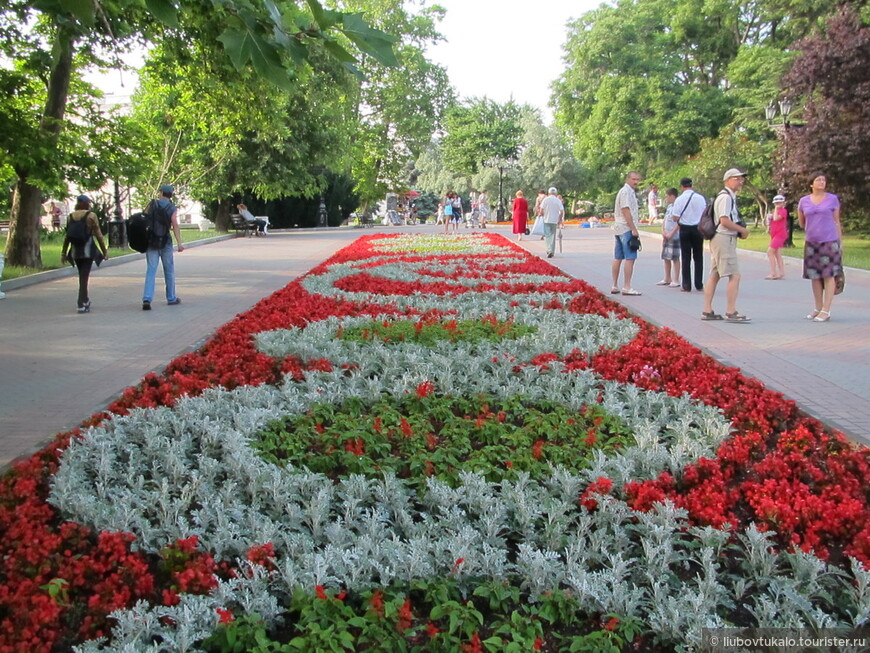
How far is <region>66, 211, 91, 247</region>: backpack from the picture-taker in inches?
451

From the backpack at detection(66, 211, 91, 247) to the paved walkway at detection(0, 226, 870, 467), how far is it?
1.02m

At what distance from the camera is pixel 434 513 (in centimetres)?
407

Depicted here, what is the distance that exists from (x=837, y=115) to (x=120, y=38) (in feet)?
54.4

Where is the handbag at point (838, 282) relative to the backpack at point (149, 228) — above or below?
below

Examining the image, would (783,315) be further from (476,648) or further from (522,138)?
(522,138)

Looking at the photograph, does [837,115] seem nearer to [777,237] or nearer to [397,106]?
[777,237]

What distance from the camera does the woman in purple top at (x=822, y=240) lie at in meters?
9.78

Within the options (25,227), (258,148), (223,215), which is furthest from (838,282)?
(223,215)

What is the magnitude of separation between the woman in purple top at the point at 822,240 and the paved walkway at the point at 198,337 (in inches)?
19.8

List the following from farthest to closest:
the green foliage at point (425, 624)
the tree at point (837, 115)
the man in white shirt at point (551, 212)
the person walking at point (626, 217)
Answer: the man in white shirt at point (551, 212) → the tree at point (837, 115) → the person walking at point (626, 217) → the green foliage at point (425, 624)

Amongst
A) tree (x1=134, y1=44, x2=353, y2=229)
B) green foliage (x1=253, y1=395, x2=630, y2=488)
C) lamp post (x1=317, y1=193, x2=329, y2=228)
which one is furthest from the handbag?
lamp post (x1=317, y1=193, x2=329, y2=228)

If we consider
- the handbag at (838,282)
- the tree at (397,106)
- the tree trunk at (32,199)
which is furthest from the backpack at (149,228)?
the tree at (397,106)

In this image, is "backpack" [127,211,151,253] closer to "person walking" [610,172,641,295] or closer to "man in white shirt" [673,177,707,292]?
"person walking" [610,172,641,295]

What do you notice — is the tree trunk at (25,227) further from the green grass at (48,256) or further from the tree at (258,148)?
the tree at (258,148)
